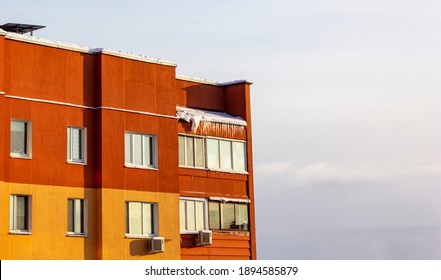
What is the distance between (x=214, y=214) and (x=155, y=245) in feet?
15.0

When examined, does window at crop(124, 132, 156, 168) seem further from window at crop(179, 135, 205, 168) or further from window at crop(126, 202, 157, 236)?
window at crop(179, 135, 205, 168)

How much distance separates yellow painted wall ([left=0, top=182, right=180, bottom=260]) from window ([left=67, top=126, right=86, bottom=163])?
3.98 ft

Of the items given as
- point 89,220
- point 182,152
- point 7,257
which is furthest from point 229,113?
point 7,257

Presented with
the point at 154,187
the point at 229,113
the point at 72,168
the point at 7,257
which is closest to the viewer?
the point at 7,257

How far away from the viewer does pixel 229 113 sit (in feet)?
165

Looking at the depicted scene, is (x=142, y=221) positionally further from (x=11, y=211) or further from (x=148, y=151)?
→ (x=11, y=211)

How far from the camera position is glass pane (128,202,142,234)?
Answer: 43.3 meters

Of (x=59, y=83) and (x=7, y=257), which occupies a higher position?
(x=59, y=83)

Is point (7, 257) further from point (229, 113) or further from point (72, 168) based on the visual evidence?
point (229, 113)

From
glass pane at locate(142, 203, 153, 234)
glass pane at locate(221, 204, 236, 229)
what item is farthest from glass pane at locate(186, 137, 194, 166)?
glass pane at locate(142, 203, 153, 234)

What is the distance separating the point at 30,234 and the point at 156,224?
6.27m

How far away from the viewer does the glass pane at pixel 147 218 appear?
1730 inches

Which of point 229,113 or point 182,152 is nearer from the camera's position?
point 182,152

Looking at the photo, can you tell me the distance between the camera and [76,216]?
41625mm
